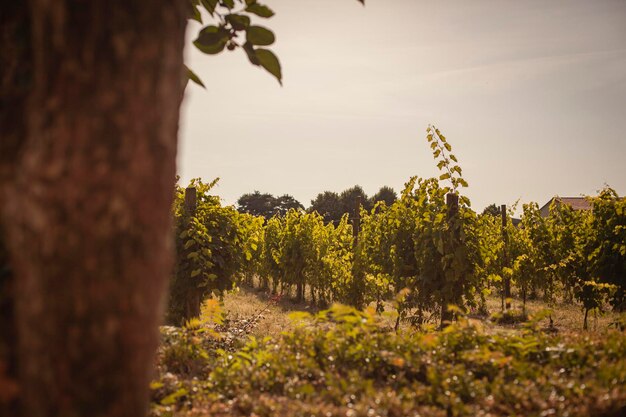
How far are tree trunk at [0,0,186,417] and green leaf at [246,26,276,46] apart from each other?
69cm

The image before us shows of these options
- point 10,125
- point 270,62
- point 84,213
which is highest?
point 270,62

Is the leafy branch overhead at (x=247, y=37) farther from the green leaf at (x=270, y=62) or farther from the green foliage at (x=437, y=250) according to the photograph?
the green foliage at (x=437, y=250)

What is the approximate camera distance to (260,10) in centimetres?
173

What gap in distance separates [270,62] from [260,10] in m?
0.22

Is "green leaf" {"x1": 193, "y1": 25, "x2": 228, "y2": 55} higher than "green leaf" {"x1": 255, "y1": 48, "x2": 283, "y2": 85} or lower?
higher

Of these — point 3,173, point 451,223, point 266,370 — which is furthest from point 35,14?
point 451,223

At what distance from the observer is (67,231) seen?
36.8 inches

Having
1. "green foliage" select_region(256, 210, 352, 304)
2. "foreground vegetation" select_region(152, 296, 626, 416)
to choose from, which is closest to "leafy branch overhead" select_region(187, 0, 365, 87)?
"foreground vegetation" select_region(152, 296, 626, 416)

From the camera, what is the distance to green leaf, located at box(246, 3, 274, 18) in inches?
67.6

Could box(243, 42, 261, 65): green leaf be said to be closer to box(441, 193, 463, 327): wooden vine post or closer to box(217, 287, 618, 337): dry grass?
box(441, 193, 463, 327): wooden vine post

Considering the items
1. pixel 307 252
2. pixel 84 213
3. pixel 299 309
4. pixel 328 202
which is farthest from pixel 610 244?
pixel 328 202

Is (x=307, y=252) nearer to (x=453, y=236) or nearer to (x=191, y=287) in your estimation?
(x=191, y=287)

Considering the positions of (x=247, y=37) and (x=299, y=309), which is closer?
(x=247, y=37)

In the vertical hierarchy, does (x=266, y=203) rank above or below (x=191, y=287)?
above
